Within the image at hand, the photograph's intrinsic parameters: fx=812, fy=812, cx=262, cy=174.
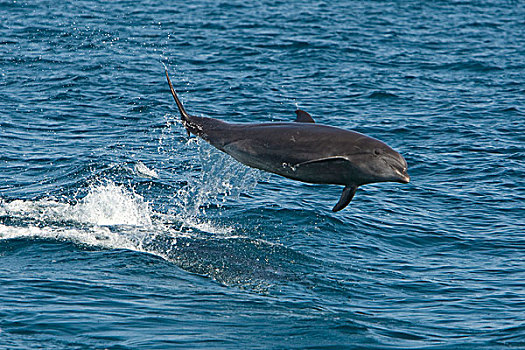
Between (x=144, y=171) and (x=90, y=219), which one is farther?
(x=144, y=171)

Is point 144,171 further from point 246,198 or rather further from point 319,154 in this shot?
point 319,154

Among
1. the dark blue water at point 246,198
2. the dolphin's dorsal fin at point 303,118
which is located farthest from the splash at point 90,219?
the dolphin's dorsal fin at point 303,118

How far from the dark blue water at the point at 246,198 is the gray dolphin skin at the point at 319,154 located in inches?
84.7

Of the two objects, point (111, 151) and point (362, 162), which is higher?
point (362, 162)

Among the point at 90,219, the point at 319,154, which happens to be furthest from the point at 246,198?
the point at 319,154

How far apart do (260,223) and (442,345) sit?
556 cm

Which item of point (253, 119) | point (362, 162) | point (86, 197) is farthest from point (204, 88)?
point (362, 162)

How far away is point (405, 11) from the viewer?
126ft

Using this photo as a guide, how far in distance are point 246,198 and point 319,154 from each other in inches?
276

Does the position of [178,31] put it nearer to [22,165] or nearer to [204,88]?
[204,88]

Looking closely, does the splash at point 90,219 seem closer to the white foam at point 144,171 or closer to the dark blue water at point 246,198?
the dark blue water at point 246,198

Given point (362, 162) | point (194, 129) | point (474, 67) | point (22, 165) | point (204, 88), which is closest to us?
point (362, 162)

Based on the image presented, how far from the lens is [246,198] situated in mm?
17000

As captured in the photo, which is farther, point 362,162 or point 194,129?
point 194,129
